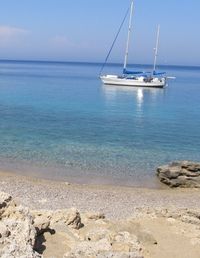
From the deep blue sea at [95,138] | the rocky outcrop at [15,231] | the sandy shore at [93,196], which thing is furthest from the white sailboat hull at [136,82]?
the rocky outcrop at [15,231]

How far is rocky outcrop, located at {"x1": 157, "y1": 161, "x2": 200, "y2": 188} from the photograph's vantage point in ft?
77.4

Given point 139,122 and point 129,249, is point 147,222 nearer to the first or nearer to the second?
point 129,249

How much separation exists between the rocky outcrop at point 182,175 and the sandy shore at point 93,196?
62cm

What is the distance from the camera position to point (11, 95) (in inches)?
2709

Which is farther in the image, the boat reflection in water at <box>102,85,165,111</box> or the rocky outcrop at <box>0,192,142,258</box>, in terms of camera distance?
the boat reflection in water at <box>102,85,165,111</box>

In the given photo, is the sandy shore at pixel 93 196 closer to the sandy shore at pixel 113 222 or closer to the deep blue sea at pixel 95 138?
the sandy shore at pixel 113 222

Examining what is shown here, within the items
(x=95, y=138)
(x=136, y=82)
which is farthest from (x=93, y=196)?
(x=136, y=82)

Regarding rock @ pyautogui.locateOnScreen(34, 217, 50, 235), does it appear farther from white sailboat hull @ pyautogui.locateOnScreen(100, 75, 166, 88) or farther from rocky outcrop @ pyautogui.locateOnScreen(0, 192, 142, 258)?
white sailboat hull @ pyautogui.locateOnScreen(100, 75, 166, 88)

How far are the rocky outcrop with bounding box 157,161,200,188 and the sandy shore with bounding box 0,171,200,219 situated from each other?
24.5 inches

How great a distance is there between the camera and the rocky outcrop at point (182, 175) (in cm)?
2358

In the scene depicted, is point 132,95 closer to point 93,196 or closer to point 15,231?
point 93,196

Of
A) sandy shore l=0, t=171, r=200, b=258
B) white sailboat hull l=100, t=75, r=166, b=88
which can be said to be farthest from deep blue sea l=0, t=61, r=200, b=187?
white sailboat hull l=100, t=75, r=166, b=88

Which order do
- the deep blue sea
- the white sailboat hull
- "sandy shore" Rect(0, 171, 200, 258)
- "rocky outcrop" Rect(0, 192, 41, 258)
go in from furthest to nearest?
the white sailboat hull < the deep blue sea < "sandy shore" Rect(0, 171, 200, 258) < "rocky outcrop" Rect(0, 192, 41, 258)

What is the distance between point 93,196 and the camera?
66.9ft
